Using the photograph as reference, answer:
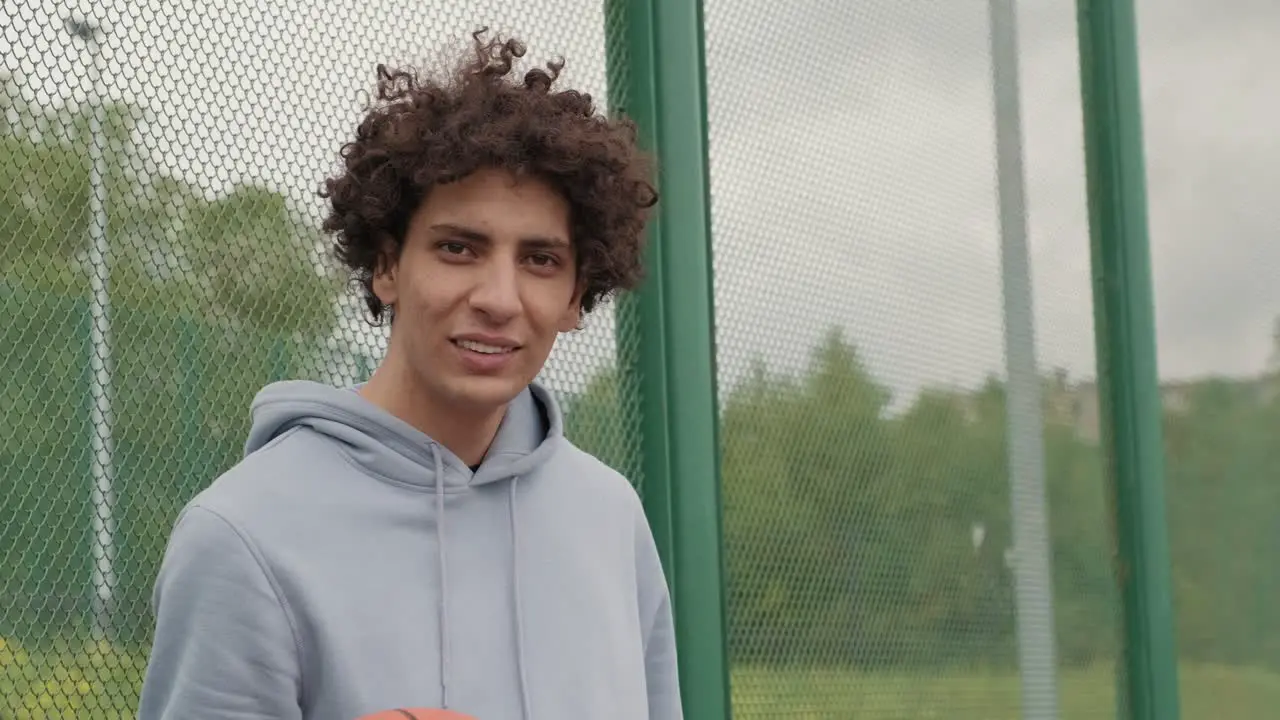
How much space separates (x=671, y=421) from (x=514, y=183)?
96cm

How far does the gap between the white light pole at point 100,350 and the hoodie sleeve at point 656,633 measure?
1.84 ft

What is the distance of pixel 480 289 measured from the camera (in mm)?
1692

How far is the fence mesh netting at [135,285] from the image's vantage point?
5.95 ft

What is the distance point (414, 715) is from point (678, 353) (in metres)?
1.20

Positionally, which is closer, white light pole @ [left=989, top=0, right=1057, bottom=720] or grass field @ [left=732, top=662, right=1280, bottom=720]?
grass field @ [left=732, top=662, right=1280, bottom=720]

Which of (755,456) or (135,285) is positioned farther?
(755,456)

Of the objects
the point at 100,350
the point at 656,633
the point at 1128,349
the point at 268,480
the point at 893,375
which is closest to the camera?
the point at 268,480

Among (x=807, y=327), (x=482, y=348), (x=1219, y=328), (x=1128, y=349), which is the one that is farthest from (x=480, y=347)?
(x=1219, y=328)

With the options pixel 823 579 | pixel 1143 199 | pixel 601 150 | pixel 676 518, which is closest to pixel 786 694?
pixel 823 579

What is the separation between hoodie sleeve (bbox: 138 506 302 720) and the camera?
4.95ft

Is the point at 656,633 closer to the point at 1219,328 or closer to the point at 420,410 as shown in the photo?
the point at 420,410

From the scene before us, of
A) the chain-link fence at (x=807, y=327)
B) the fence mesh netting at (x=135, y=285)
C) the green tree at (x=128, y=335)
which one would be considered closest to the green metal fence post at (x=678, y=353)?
the chain-link fence at (x=807, y=327)

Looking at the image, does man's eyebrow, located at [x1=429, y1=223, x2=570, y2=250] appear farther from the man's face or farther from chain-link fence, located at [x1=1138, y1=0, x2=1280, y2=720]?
chain-link fence, located at [x1=1138, y1=0, x2=1280, y2=720]

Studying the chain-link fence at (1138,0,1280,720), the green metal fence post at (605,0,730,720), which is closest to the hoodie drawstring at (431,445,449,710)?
the green metal fence post at (605,0,730,720)
